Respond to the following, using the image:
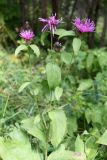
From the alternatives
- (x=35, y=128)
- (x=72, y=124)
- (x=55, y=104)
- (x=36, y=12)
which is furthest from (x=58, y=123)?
(x=36, y=12)

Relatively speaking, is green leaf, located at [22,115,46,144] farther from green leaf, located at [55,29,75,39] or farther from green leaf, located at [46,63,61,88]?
green leaf, located at [55,29,75,39]

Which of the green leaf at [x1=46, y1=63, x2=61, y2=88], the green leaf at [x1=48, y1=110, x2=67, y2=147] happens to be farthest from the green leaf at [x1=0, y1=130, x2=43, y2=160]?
the green leaf at [x1=46, y1=63, x2=61, y2=88]

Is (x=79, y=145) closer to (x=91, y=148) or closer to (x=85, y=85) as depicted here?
(x=91, y=148)

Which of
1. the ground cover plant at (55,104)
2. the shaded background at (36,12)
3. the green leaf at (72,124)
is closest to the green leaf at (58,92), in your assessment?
the ground cover plant at (55,104)

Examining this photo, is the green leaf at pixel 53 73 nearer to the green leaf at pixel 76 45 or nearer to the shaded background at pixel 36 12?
the green leaf at pixel 76 45

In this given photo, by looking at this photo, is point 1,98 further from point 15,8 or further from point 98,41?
point 98,41

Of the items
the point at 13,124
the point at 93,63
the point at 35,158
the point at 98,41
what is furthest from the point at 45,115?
the point at 98,41

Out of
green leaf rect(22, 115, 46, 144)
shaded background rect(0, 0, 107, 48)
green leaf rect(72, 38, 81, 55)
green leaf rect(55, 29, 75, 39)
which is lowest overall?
green leaf rect(22, 115, 46, 144)
